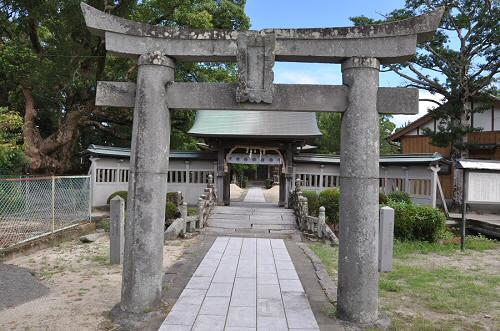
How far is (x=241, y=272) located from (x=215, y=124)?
14004 millimetres

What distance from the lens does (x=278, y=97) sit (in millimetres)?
5613

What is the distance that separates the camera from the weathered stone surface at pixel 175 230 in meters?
12.4

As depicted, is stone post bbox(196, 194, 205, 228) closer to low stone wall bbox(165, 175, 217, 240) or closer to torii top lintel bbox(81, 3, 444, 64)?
low stone wall bbox(165, 175, 217, 240)

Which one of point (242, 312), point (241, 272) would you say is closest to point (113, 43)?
point (242, 312)

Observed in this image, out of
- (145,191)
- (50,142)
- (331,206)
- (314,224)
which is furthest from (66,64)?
(145,191)

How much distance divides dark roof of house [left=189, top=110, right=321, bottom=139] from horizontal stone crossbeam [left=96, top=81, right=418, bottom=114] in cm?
1355

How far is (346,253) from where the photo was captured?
544 centimetres

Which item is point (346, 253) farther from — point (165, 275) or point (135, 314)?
point (165, 275)

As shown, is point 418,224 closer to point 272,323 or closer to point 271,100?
point 272,323

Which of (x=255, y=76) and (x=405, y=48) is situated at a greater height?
(x=405, y=48)

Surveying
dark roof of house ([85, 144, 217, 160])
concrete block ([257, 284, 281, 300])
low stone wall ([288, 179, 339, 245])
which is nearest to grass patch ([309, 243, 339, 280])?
low stone wall ([288, 179, 339, 245])

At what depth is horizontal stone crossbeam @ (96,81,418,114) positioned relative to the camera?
18.1 ft

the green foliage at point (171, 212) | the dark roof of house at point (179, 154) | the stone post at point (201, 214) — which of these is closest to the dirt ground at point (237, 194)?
the dark roof of house at point (179, 154)

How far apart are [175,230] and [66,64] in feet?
34.4
